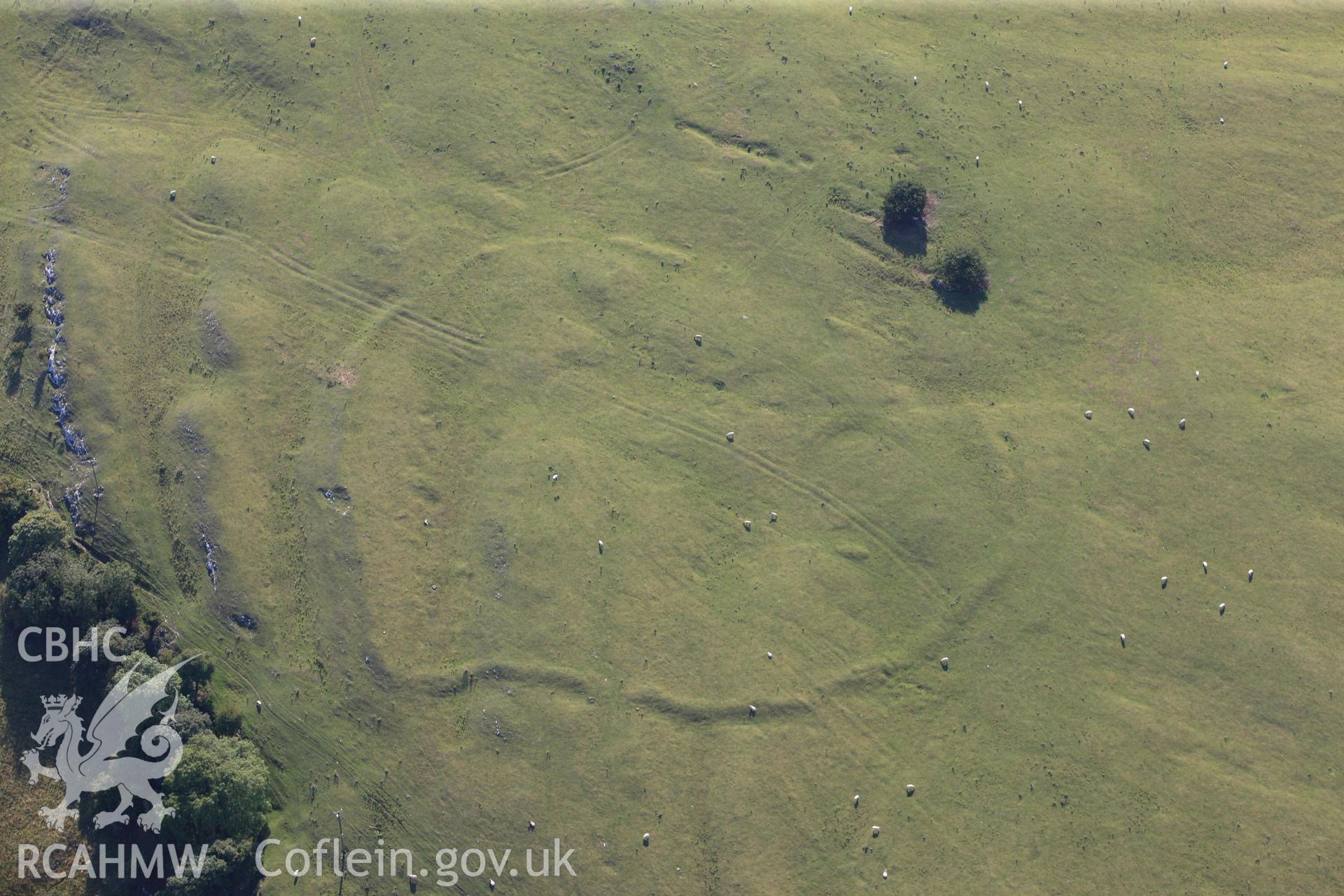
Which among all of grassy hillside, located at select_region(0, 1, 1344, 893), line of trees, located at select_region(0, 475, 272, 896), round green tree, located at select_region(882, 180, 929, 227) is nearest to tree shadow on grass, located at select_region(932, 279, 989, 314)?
grassy hillside, located at select_region(0, 1, 1344, 893)

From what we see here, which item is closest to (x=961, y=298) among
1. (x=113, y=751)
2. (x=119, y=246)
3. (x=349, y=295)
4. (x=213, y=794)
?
(x=349, y=295)

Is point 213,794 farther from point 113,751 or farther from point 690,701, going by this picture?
point 690,701

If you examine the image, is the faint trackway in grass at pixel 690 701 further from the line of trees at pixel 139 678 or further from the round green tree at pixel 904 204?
the round green tree at pixel 904 204

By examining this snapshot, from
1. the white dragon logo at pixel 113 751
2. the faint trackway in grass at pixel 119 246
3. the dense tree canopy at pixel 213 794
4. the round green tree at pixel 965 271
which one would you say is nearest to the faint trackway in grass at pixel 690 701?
the dense tree canopy at pixel 213 794

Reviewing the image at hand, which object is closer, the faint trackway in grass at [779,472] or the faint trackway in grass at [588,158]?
the faint trackway in grass at [779,472]

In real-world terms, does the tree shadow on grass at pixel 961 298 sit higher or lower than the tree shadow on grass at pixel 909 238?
lower

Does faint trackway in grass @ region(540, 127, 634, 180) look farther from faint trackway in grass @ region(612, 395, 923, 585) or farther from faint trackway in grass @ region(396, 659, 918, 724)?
faint trackway in grass @ region(396, 659, 918, 724)
